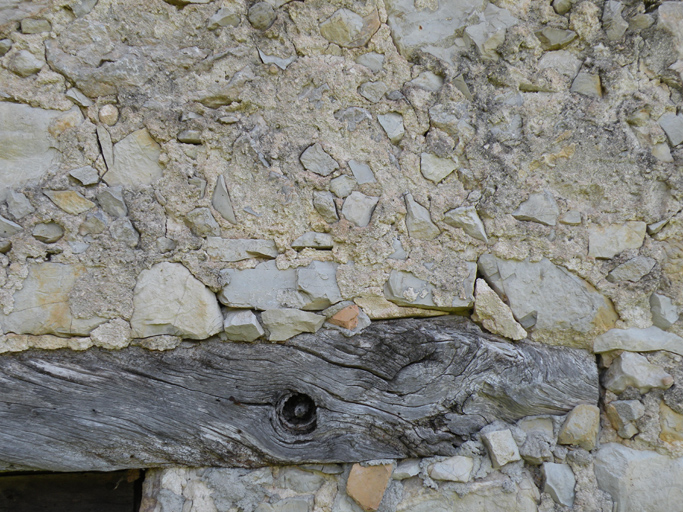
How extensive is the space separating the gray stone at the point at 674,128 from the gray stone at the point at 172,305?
1.50 m

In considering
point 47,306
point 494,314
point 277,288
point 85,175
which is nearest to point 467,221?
point 494,314

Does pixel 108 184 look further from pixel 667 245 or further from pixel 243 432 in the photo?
pixel 667 245

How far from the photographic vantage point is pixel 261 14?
1.45 meters

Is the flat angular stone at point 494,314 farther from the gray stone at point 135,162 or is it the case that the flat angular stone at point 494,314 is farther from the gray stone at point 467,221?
the gray stone at point 135,162

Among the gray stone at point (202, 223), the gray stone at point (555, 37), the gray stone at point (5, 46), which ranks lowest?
the gray stone at point (202, 223)

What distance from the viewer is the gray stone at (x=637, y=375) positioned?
142cm

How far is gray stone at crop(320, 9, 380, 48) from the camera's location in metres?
1.48

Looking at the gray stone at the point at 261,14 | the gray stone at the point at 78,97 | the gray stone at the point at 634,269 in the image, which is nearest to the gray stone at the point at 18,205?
the gray stone at the point at 78,97

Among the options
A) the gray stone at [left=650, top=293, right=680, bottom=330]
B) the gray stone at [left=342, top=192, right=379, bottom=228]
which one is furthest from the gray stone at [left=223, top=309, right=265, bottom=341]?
the gray stone at [left=650, top=293, right=680, bottom=330]

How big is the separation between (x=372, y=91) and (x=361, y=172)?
10.3 inches

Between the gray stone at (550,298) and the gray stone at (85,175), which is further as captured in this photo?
the gray stone at (550,298)

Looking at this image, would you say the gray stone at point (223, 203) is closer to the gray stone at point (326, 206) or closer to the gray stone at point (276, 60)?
the gray stone at point (326, 206)

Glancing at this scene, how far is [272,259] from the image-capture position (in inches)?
57.4

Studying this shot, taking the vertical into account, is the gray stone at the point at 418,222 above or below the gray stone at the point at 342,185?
below
